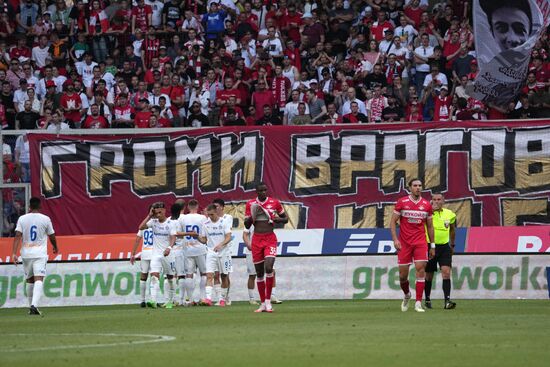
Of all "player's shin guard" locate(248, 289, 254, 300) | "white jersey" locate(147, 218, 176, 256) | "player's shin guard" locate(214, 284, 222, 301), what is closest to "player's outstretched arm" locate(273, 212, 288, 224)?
"white jersey" locate(147, 218, 176, 256)

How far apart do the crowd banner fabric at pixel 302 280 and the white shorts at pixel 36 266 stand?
3886 millimetres

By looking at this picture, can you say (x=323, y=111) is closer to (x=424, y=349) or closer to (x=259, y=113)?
(x=259, y=113)

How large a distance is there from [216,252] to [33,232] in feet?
13.9

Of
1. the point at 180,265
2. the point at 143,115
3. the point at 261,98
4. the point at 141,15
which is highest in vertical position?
the point at 141,15

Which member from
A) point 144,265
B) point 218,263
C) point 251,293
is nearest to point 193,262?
point 218,263

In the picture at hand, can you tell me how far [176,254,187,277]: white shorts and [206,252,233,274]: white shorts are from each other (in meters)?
0.54

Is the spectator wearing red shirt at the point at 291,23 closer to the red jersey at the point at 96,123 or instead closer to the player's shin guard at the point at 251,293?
the red jersey at the point at 96,123

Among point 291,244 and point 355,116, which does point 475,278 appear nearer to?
point 291,244

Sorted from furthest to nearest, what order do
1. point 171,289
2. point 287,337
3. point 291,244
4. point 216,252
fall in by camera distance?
point 291,244, point 216,252, point 171,289, point 287,337

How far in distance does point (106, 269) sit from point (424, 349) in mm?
15686

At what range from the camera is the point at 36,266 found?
24.7 m

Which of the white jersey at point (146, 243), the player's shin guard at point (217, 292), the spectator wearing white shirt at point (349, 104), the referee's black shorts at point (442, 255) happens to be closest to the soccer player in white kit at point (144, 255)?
the white jersey at point (146, 243)

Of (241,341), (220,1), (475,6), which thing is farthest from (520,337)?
(220,1)

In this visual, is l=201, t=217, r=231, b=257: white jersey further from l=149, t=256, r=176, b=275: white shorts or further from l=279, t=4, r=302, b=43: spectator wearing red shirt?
l=279, t=4, r=302, b=43: spectator wearing red shirt
